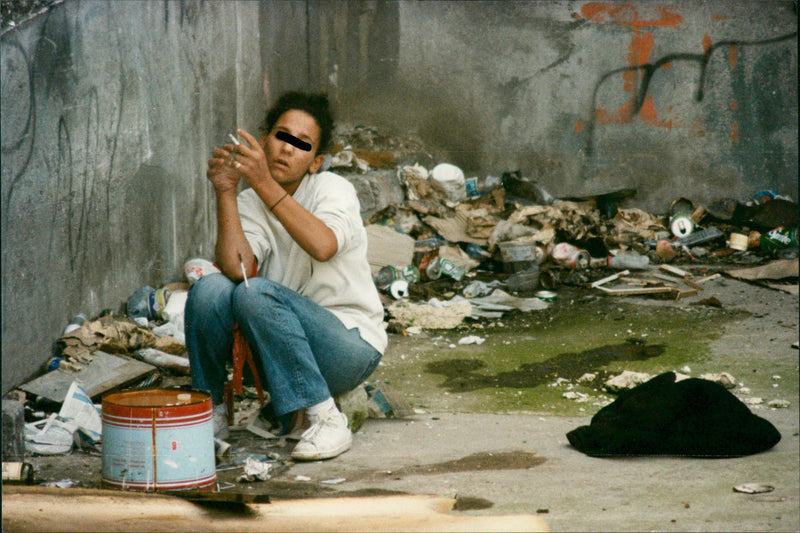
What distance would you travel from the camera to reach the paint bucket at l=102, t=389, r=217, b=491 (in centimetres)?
278

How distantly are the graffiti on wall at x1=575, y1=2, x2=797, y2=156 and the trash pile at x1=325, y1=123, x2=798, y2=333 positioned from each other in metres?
0.78

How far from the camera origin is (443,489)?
3.08m

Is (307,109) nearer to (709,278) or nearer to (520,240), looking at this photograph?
(520,240)

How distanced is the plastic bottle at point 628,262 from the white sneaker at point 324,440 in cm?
475

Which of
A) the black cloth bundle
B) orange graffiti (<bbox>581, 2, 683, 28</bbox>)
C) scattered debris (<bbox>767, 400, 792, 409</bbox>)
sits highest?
orange graffiti (<bbox>581, 2, 683, 28</bbox>)

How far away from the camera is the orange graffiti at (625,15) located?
9281 millimetres

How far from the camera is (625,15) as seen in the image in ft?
30.5

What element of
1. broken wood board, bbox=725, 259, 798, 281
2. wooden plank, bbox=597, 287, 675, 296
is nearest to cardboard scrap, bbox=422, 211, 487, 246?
wooden plank, bbox=597, 287, 675, 296

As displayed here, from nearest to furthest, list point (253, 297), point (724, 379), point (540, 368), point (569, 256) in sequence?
point (253, 297) < point (724, 379) < point (540, 368) < point (569, 256)

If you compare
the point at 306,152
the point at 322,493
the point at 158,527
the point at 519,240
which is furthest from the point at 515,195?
the point at 158,527

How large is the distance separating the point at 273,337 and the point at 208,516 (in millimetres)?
920

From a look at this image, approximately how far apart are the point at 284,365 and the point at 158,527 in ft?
3.27

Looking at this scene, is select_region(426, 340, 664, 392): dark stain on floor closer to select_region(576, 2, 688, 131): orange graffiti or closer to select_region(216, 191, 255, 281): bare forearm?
select_region(216, 191, 255, 281): bare forearm

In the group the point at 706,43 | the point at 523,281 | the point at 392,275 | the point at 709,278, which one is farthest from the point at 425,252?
the point at 706,43
